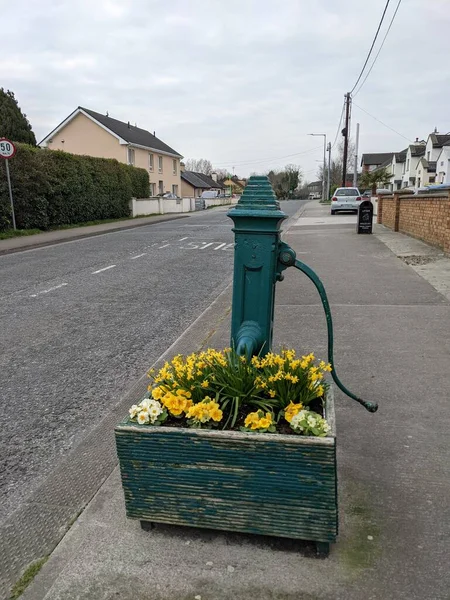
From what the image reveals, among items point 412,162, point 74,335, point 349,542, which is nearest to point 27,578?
point 349,542

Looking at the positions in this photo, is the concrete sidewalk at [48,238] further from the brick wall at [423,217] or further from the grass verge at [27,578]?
the grass verge at [27,578]

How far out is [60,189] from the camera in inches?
801

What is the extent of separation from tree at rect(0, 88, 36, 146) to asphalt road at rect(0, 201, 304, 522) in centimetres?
2282

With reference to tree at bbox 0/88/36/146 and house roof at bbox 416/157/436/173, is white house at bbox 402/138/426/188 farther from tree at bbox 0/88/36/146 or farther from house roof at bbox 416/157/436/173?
tree at bbox 0/88/36/146

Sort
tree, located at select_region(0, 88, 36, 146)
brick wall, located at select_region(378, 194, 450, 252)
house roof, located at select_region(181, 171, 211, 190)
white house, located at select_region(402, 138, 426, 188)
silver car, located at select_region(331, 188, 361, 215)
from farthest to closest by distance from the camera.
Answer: house roof, located at select_region(181, 171, 211, 190) → white house, located at select_region(402, 138, 426, 188) → tree, located at select_region(0, 88, 36, 146) → silver car, located at select_region(331, 188, 361, 215) → brick wall, located at select_region(378, 194, 450, 252)

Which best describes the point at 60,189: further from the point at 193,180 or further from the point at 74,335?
the point at 193,180

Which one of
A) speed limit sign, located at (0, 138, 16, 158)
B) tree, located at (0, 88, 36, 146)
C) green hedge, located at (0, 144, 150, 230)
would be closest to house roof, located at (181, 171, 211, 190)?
tree, located at (0, 88, 36, 146)

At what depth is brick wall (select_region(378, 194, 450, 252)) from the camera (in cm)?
1062

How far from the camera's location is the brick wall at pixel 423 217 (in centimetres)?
1062

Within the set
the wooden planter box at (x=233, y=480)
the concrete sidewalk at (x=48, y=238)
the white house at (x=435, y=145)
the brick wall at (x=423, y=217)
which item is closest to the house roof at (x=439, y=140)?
the white house at (x=435, y=145)

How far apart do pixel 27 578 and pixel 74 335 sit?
385 cm

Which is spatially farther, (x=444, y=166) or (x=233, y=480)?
(x=444, y=166)


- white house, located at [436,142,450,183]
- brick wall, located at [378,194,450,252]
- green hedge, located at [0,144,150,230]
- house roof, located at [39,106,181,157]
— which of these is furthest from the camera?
white house, located at [436,142,450,183]

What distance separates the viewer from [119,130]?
3869 cm
